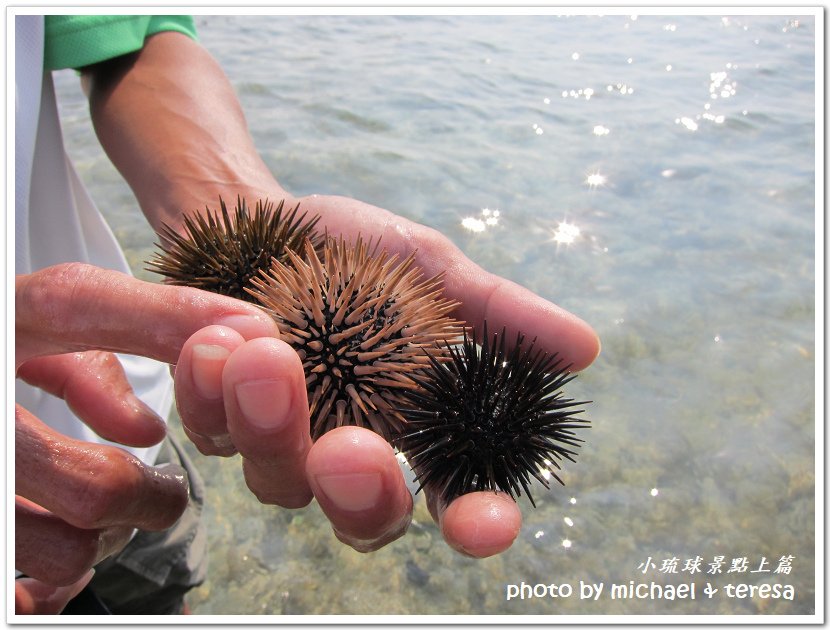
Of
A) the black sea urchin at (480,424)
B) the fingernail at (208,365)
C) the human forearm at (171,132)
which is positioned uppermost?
the human forearm at (171,132)

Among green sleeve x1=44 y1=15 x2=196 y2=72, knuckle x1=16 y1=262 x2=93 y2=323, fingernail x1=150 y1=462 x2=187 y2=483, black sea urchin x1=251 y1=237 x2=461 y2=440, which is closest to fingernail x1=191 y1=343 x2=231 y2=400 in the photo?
black sea urchin x1=251 y1=237 x2=461 y2=440

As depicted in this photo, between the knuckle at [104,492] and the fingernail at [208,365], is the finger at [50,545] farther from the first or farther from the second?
the fingernail at [208,365]

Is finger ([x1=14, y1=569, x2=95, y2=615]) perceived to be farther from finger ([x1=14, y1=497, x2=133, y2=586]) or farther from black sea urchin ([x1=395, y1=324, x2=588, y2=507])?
black sea urchin ([x1=395, y1=324, x2=588, y2=507])

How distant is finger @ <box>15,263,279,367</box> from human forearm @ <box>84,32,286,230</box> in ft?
3.81

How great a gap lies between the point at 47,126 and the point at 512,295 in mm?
2032

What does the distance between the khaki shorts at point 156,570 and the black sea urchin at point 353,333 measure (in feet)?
4.92

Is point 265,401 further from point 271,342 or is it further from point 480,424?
point 480,424

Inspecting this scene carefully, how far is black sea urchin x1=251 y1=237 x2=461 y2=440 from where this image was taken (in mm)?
1729

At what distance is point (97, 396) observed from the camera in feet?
6.69

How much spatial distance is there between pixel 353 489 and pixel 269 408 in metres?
0.28

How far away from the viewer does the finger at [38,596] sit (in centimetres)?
214

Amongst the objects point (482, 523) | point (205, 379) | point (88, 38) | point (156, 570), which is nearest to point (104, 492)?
point (205, 379)

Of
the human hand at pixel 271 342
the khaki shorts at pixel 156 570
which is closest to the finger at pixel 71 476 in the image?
the human hand at pixel 271 342

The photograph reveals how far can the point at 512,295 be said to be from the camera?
2.22 metres
